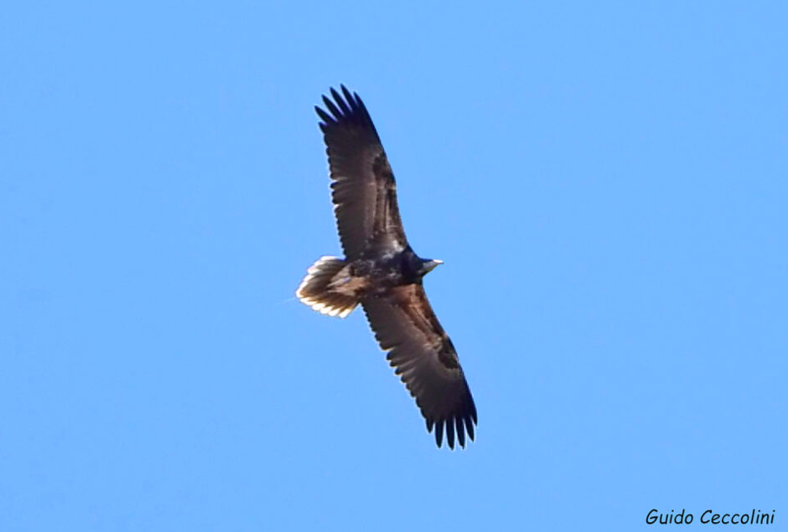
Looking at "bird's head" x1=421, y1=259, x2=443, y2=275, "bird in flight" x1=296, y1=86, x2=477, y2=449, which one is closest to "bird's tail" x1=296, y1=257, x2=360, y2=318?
"bird in flight" x1=296, y1=86, x2=477, y2=449

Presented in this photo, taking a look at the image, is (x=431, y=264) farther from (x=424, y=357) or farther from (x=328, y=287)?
(x=424, y=357)

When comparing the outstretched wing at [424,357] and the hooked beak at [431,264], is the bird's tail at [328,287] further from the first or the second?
the hooked beak at [431,264]

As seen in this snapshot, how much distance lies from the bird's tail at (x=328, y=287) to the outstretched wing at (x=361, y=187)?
0.75 feet

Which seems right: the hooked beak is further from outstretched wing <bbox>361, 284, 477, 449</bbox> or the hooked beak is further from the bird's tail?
the bird's tail

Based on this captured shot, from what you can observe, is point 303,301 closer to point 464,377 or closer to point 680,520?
point 464,377

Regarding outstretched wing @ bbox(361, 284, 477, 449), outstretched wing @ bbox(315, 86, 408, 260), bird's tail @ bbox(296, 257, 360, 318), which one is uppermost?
outstretched wing @ bbox(315, 86, 408, 260)

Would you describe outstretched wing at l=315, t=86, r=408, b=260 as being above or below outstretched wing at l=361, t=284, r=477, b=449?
above

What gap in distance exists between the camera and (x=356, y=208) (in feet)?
51.0

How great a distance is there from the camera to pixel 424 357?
16391mm

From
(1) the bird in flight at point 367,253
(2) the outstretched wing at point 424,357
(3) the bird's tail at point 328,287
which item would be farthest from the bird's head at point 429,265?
(3) the bird's tail at point 328,287

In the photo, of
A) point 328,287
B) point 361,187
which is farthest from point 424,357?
point 361,187

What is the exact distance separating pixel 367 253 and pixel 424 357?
1.67 metres

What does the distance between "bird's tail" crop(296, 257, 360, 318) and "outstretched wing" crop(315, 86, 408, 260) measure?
230 millimetres

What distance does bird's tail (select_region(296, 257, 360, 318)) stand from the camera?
15664mm
